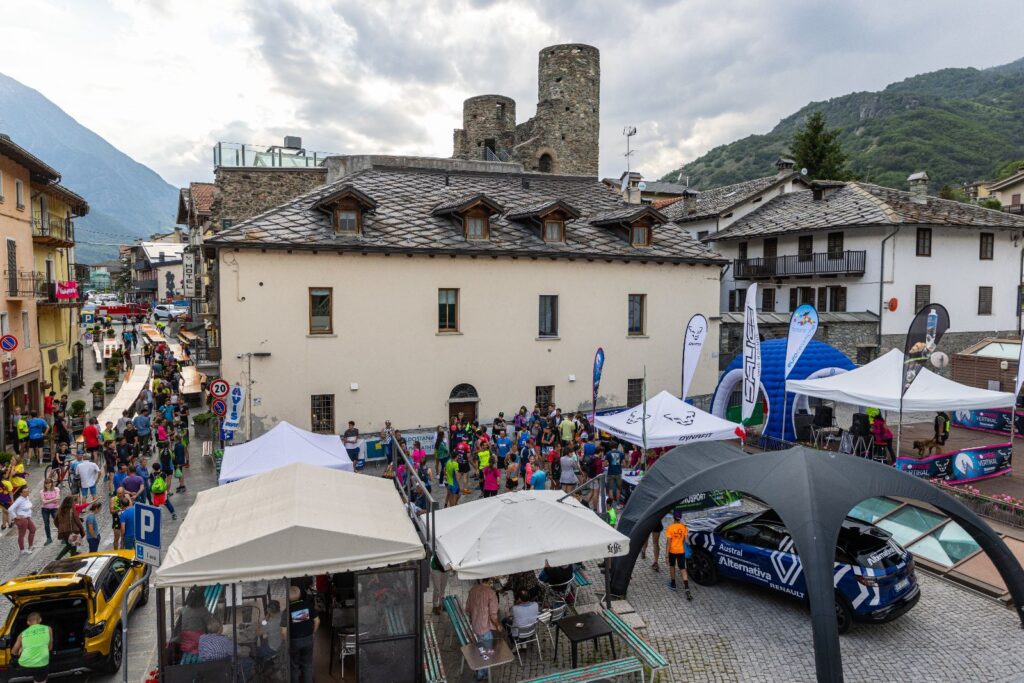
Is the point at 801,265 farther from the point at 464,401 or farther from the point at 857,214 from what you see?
the point at 464,401

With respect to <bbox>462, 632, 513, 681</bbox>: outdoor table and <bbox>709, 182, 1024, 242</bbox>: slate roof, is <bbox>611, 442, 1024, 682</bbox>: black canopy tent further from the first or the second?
<bbox>709, 182, 1024, 242</bbox>: slate roof

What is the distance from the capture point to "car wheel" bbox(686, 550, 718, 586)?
11.7 metres

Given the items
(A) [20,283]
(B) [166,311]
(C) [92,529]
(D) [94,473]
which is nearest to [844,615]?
(C) [92,529]

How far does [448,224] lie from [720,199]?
83.3ft

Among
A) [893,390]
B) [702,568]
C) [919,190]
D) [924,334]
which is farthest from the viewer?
[919,190]

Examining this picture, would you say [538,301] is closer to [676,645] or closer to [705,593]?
Answer: [705,593]

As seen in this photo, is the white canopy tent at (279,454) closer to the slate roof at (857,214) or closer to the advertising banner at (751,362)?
the advertising banner at (751,362)

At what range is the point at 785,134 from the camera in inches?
4685

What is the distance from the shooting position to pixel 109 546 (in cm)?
1410

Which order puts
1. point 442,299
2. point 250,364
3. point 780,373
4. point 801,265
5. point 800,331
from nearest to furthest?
1. point 800,331
2. point 250,364
3. point 780,373
4. point 442,299
5. point 801,265

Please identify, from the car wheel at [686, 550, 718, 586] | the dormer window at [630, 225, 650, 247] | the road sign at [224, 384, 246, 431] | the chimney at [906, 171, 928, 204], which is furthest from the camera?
the chimney at [906, 171, 928, 204]

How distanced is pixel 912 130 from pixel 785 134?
32.4 meters

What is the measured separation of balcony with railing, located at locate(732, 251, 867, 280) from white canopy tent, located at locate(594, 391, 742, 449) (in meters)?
19.0

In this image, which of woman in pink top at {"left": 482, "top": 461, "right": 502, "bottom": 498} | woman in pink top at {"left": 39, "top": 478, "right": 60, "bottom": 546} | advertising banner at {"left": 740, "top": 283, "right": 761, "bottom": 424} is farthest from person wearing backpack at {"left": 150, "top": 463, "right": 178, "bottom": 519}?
advertising banner at {"left": 740, "top": 283, "right": 761, "bottom": 424}
